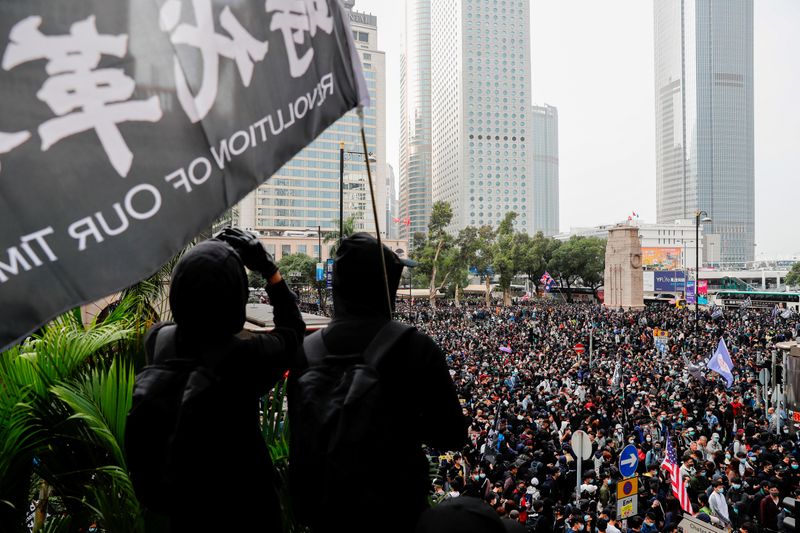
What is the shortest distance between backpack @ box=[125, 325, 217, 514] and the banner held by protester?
54cm

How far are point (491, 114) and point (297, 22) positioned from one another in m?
150

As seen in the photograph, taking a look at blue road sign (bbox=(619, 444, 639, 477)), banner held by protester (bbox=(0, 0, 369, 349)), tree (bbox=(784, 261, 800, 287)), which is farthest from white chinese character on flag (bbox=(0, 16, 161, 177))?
tree (bbox=(784, 261, 800, 287))

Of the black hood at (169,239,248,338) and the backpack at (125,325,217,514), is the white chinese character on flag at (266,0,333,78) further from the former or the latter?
the backpack at (125,325,217,514)

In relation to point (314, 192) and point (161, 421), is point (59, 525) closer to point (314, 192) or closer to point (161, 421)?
point (161, 421)

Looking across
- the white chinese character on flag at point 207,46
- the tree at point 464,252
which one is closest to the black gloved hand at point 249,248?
the white chinese character on flag at point 207,46

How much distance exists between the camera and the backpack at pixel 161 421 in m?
1.69

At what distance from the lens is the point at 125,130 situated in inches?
51.4

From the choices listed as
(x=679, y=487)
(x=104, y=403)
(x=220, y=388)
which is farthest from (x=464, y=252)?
(x=220, y=388)

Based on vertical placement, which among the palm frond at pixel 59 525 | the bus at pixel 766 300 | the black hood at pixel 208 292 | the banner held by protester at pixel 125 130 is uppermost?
the banner held by protester at pixel 125 130

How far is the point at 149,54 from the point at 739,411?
14937 mm

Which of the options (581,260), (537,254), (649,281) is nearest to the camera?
(649,281)

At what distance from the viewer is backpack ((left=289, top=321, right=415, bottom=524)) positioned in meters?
1.66

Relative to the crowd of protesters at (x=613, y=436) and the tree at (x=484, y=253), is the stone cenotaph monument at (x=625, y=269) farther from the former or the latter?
the crowd of protesters at (x=613, y=436)

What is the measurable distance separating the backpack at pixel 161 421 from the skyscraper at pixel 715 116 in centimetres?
16722
